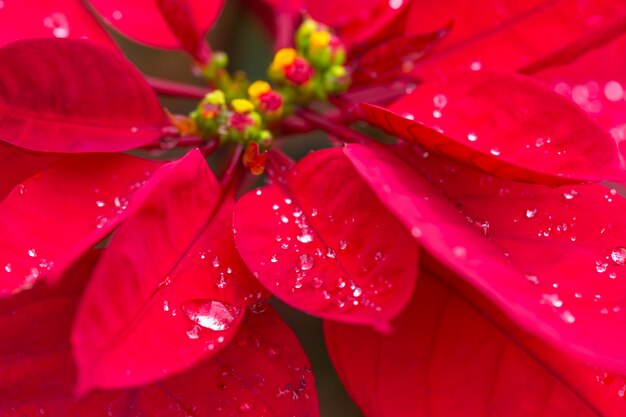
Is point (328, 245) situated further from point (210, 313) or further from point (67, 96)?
point (67, 96)

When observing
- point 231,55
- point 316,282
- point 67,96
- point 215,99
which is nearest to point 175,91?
point 215,99

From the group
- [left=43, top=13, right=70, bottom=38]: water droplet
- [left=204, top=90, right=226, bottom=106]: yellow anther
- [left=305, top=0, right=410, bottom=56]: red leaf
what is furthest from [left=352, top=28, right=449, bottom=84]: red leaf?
[left=43, top=13, right=70, bottom=38]: water droplet

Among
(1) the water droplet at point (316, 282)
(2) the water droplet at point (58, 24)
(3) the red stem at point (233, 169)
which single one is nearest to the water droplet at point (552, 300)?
(1) the water droplet at point (316, 282)

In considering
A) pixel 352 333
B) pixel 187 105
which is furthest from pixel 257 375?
pixel 187 105

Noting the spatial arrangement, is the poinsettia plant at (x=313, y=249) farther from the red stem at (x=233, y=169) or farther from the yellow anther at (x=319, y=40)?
the yellow anther at (x=319, y=40)

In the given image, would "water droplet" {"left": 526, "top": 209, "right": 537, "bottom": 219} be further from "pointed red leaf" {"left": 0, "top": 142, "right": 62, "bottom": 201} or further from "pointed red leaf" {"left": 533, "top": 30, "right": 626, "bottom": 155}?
"pointed red leaf" {"left": 0, "top": 142, "right": 62, "bottom": 201}

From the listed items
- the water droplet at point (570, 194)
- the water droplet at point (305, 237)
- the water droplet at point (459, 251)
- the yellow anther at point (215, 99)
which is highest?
the water droplet at point (459, 251)
